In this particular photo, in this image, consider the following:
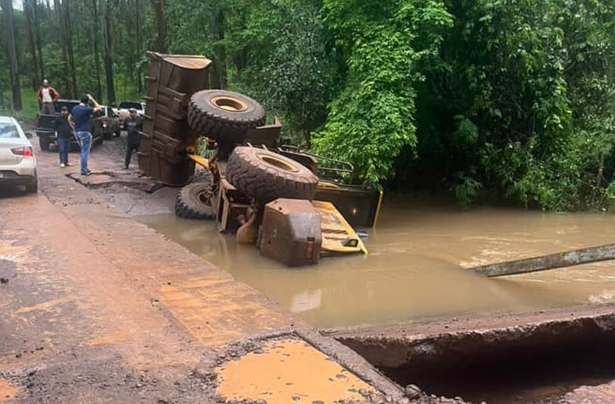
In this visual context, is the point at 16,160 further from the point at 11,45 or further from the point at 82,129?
the point at 11,45

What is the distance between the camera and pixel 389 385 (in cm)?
376

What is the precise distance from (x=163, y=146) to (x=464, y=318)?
887 cm

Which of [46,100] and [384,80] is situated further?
[46,100]

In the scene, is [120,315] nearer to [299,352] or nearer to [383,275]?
[299,352]

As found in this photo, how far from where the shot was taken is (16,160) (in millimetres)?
11484

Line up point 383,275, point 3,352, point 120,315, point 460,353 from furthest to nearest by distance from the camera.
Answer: point 383,275, point 460,353, point 120,315, point 3,352

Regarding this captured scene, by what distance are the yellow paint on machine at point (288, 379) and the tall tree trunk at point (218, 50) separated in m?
23.5

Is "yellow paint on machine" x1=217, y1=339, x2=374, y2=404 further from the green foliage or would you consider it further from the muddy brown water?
→ the green foliage

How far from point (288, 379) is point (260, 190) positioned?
16.8 feet

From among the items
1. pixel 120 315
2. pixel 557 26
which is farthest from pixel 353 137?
pixel 120 315

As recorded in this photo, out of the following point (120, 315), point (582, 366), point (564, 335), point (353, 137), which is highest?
point (353, 137)

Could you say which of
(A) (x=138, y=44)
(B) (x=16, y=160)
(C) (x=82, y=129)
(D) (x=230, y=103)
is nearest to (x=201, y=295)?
(D) (x=230, y=103)

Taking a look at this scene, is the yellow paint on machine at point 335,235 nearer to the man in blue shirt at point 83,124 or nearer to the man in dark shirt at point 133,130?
the man in blue shirt at point 83,124

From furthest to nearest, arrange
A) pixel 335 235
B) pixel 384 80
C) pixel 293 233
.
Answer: pixel 384 80 → pixel 335 235 → pixel 293 233
